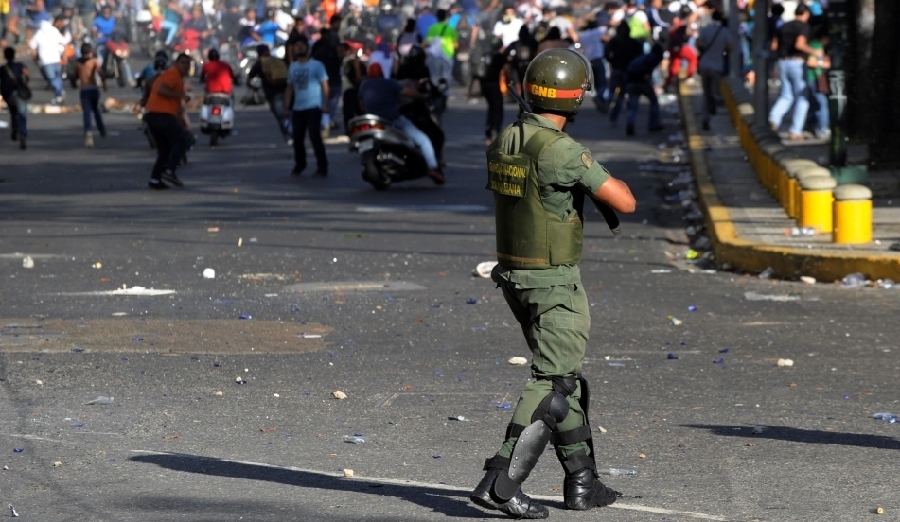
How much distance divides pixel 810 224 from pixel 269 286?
15.5ft

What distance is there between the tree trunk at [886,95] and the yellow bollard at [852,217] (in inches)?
227

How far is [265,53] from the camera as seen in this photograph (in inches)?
999

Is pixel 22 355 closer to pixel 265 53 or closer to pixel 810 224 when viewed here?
pixel 810 224

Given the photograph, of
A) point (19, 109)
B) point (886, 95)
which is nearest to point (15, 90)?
point (19, 109)

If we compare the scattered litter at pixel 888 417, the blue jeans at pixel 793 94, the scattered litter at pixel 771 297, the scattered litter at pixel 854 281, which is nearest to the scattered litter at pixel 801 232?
the scattered litter at pixel 854 281

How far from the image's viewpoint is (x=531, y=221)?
5465 mm

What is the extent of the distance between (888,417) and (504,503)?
2.62 m

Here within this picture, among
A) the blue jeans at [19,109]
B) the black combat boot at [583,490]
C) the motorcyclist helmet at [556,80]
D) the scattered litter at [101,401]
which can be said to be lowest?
the blue jeans at [19,109]

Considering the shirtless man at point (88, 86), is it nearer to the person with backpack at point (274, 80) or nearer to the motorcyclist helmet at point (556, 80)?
the person with backpack at point (274, 80)

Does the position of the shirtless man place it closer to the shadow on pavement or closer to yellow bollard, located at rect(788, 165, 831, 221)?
yellow bollard, located at rect(788, 165, 831, 221)

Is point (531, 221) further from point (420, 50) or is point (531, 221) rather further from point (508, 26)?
point (508, 26)

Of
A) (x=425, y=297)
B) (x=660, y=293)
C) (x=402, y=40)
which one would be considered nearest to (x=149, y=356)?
(x=425, y=297)

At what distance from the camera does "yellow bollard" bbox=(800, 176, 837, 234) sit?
44.2ft

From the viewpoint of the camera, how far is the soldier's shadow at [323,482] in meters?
5.70
